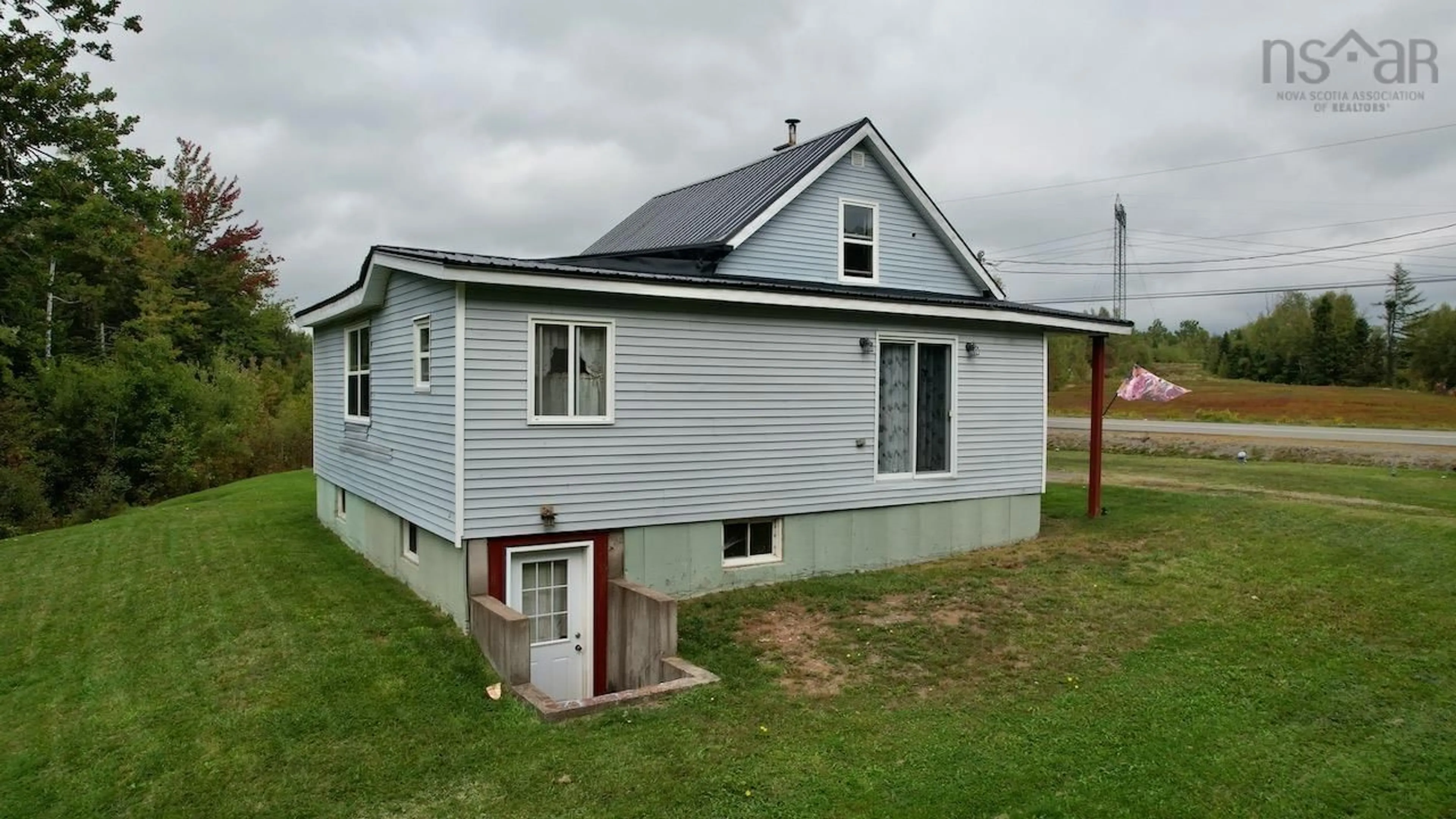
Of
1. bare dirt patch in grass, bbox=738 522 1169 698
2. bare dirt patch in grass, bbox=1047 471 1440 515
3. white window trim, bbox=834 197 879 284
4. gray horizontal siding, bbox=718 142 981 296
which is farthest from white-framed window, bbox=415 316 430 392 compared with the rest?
bare dirt patch in grass, bbox=1047 471 1440 515

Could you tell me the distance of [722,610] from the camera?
9180 millimetres

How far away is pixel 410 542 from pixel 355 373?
3.35m

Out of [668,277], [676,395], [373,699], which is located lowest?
[373,699]

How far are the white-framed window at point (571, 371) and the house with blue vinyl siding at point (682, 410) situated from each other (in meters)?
0.03

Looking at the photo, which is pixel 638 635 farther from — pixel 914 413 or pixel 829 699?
pixel 914 413

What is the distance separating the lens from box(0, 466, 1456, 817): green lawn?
211 inches

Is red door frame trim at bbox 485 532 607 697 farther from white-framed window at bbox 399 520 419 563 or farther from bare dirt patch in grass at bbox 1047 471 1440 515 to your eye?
bare dirt patch in grass at bbox 1047 471 1440 515

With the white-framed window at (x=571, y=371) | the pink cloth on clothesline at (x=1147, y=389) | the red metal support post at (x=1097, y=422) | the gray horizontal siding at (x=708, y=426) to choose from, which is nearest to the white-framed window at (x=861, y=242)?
the gray horizontal siding at (x=708, y=426)

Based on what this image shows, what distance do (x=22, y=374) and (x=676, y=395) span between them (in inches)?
911

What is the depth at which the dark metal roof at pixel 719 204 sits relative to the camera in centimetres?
1171

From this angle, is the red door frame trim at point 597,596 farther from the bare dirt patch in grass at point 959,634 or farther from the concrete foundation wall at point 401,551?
the bare dirt patch in grass at point 959,634

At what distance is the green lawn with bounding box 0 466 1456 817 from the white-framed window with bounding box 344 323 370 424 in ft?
7.09

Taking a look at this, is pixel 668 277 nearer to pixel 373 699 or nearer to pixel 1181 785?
pixel 373 699

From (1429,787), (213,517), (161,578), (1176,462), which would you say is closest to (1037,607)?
(1429,787)
